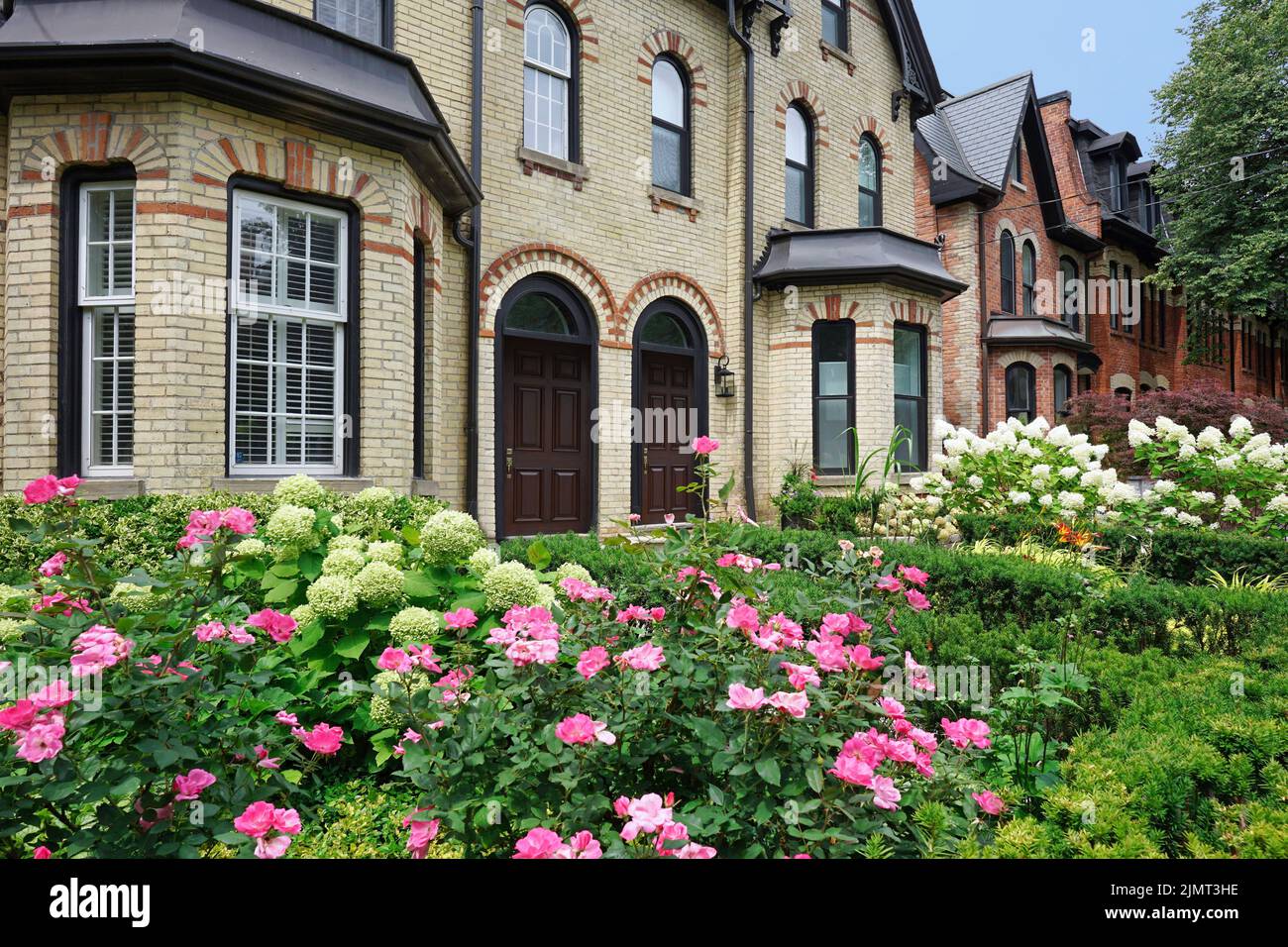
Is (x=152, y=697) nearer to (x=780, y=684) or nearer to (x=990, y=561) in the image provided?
(x=780, y=684)

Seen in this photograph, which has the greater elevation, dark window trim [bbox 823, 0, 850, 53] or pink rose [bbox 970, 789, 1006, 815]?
dark window trim [bbox 823, 0, 850, 53]

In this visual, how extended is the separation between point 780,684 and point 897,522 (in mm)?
6597

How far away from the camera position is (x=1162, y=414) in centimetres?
1614

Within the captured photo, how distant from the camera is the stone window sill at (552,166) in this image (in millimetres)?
9141

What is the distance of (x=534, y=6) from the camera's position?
9445 mm

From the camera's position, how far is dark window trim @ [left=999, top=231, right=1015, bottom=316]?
1836 centimetres

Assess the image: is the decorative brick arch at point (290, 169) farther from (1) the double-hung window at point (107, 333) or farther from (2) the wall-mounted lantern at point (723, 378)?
(2) the wall-mounted lantern at point (723, 378)

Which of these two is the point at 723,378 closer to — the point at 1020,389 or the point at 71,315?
the point at 71,315

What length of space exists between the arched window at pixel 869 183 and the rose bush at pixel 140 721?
14105 millimetres

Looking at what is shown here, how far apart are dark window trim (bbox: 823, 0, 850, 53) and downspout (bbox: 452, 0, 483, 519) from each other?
7837 millimetres

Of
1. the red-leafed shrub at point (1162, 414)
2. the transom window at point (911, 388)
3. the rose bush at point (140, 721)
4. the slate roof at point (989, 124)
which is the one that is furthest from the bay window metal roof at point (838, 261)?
the rose bush at point (140, 721)

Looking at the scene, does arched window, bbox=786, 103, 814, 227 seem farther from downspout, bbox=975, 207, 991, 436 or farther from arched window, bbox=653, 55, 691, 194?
downspout, bbox=975, 207, 991, 436

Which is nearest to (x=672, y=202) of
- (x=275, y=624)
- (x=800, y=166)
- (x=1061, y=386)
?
(x=800, y=166)

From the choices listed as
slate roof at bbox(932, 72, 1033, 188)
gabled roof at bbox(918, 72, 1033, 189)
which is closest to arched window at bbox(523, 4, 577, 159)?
slate roof at bbox(932, 72, 1033, 188)
